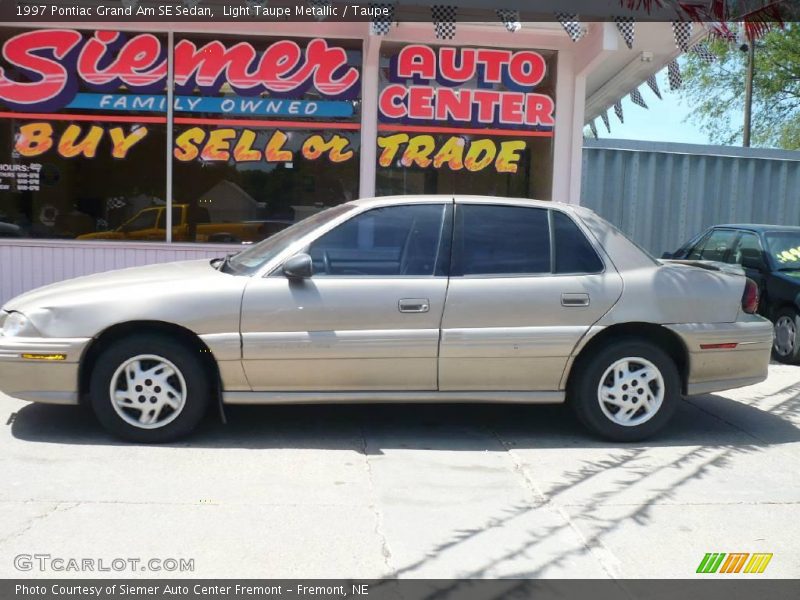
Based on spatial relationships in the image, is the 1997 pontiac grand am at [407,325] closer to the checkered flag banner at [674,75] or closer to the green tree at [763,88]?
the checkered flag banner at [674,75]

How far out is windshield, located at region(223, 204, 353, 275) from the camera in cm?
568

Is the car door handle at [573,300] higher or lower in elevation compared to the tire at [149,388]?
higher

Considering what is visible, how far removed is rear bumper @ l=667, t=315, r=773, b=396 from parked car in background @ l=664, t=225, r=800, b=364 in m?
3.18

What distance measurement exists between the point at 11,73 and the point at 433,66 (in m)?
4.68

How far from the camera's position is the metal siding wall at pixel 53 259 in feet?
31.5

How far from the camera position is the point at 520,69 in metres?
9.93

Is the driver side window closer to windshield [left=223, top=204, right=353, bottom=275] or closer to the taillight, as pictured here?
windshield [left=223, top=204, right=353, bottom=275]

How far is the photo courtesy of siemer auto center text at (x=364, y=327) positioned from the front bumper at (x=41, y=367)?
0.07 ft

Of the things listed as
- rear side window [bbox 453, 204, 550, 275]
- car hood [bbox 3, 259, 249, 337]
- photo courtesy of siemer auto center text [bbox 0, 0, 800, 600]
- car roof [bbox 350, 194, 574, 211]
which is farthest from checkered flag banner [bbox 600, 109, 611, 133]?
car hood [bbox 3, 259, 249, 337]

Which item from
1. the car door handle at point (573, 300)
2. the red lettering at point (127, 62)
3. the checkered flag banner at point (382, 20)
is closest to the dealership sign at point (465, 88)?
the checkered flag banner at point (382, 20)

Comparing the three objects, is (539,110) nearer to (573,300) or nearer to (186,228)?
(186,228)

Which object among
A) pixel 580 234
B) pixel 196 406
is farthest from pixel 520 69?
pixel 196 406

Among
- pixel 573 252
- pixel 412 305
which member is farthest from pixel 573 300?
pixel 412 305
